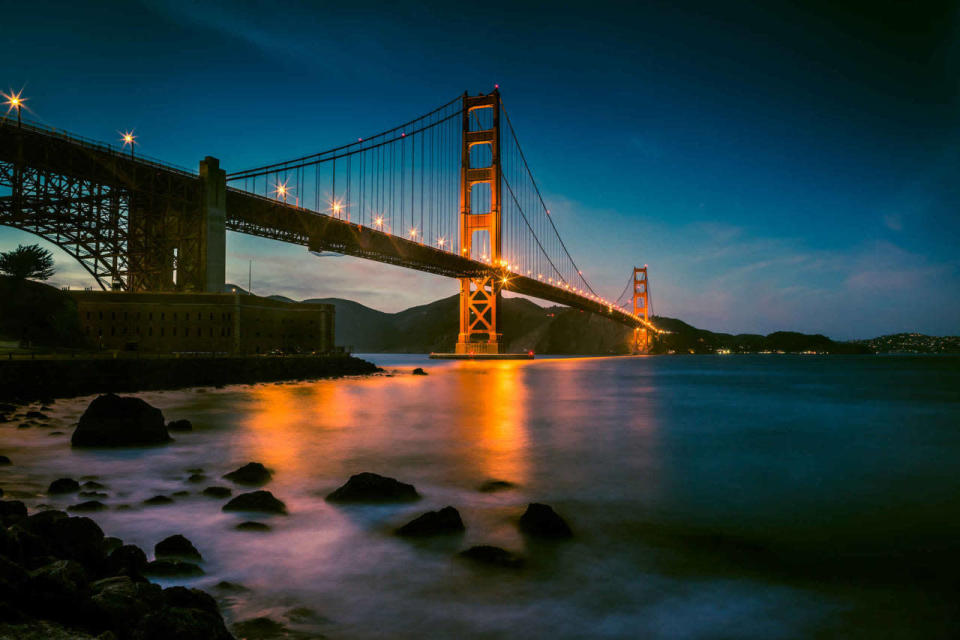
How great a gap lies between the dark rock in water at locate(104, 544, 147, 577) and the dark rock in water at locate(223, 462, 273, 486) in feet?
11.5

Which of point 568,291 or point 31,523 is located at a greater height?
point 568,291

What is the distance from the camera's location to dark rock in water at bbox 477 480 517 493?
714 centimetres

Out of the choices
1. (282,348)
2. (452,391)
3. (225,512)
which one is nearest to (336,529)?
(225,512)

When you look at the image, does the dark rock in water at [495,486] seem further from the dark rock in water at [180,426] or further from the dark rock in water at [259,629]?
the dark rock in water at [180,426]

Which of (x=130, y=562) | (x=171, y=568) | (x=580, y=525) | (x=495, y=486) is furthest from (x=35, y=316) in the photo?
(x=580, y=525)

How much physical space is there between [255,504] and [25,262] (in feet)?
91.9

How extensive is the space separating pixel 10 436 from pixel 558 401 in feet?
52.0

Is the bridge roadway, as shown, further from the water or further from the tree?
the water

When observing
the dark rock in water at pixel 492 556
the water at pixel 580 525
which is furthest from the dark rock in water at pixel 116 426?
the dark rock in water at pixel 492 556

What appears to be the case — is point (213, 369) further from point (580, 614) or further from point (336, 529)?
point (580, 614)

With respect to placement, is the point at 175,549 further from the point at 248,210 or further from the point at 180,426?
the point at 248,210

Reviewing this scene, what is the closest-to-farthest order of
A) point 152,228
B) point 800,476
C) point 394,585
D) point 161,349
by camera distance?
point 394,585
point 800,476
point 152,228
point 161,349

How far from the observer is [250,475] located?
713 cm

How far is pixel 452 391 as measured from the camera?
2452 cm
